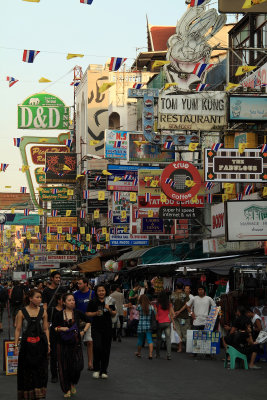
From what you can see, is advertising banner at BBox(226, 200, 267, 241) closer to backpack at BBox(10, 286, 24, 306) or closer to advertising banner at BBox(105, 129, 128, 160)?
backpack at BBox(10, 286, 24, 306)

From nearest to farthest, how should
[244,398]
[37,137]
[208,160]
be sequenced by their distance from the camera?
[244,398], [208,160], [37,137]

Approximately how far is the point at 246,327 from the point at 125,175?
23.5m

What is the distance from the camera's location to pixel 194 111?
26.3 metres

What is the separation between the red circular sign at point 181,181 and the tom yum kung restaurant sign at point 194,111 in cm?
181

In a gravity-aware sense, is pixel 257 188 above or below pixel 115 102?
below

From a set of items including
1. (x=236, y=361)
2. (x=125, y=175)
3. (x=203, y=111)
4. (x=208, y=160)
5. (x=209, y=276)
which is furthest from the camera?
(x=125, y=175)

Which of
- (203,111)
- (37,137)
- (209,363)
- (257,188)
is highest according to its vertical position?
(37,137)

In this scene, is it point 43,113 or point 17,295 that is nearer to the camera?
point 17,295

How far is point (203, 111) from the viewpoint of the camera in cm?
2627

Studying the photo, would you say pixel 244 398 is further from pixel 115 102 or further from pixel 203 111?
pixel 115 102

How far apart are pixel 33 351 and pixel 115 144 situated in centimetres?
3495

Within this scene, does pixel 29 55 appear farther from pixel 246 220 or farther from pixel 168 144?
pixel 246 220

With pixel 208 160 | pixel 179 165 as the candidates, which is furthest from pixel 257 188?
pixel 208 160

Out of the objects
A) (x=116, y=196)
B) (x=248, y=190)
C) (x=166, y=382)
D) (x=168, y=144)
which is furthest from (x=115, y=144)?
(x=166, y=382)
